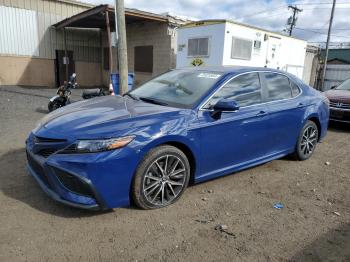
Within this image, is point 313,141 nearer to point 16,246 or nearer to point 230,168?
point 230,168

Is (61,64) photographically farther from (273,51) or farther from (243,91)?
(243,91)

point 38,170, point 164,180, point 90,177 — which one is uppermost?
point 90,177

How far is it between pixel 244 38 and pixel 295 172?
7434 millimetres

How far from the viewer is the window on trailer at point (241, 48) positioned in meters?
10.6

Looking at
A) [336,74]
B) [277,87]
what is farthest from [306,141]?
[336,74]

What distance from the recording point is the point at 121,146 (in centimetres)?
288

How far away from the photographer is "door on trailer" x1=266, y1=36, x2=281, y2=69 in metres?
12.2

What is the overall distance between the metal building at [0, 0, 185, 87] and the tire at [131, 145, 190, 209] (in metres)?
11.6

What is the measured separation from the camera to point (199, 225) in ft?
9.96

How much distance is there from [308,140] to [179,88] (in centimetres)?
259

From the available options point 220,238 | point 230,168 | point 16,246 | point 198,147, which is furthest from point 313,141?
point 16,246

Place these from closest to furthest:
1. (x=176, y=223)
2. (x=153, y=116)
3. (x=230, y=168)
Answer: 1. (x=176, y=223)
2. (x=153, y=116)
3. (x=230, y=168)

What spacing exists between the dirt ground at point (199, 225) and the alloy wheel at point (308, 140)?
0.80 meters

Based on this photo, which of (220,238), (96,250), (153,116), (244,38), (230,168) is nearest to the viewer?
(96,250)
